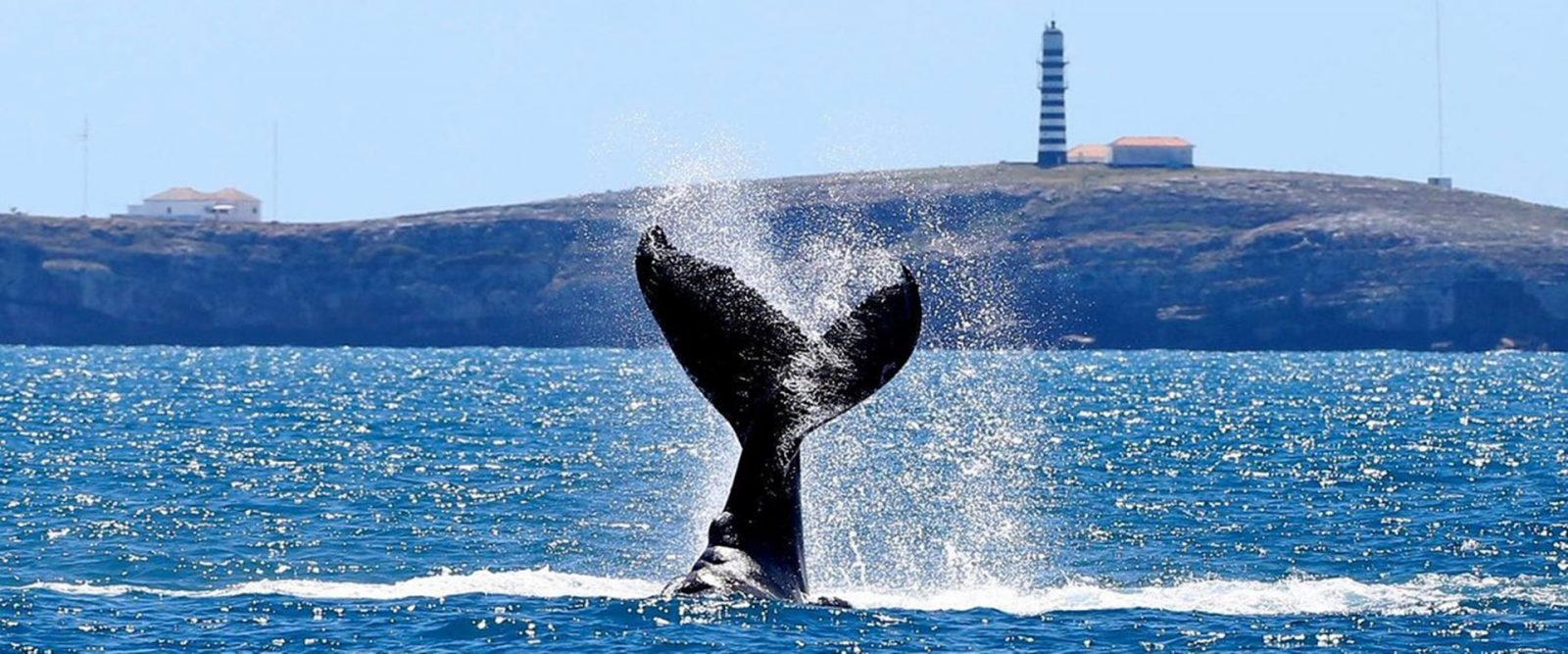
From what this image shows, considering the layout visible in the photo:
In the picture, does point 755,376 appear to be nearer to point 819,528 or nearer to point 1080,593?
point 1080,593

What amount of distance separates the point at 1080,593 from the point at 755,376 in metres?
6.18

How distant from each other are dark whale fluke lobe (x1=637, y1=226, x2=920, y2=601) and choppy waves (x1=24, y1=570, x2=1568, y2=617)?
2435 millimetres

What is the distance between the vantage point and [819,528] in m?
38.5

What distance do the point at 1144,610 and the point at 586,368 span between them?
380 ft

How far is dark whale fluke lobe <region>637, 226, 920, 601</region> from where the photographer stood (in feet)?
79.4

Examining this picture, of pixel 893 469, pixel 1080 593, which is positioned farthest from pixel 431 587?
pixel 893 469

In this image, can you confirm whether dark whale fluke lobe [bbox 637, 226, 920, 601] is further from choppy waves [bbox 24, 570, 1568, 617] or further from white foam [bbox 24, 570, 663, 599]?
white foam [bbox 24, 570, 663, 599]

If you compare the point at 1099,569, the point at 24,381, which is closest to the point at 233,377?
the point at 24,381

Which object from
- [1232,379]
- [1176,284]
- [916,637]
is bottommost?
[916,637]

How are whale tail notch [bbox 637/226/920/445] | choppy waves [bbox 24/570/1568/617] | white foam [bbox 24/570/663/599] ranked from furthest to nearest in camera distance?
white foam [bbox 24/570/663/599]
choppy waves [bbox 24/570/1568/617]
whale tail notch [bbox 637/226/920/445]

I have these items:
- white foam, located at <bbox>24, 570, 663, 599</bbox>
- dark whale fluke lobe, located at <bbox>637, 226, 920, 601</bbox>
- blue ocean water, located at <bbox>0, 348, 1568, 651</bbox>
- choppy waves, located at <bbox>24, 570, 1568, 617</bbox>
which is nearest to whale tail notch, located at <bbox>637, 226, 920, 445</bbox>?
dark whale fluke lobe, located at <bbox>637, 226, 920, 601</bbox>

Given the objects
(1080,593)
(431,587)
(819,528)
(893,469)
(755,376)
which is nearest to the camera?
(755,376)

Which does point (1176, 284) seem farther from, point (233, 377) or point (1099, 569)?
point (1099, 569)

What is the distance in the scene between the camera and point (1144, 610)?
88.7 feet
